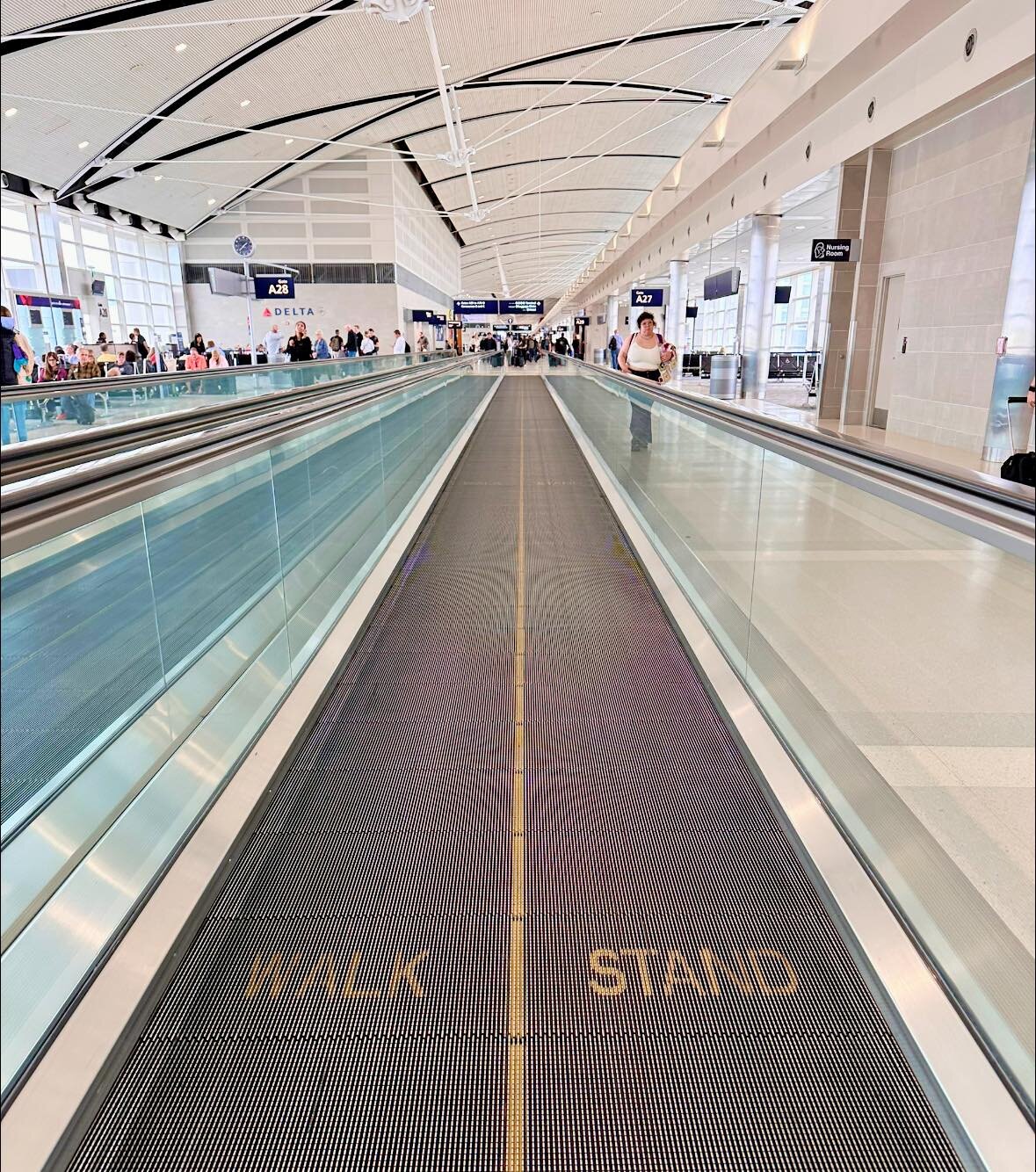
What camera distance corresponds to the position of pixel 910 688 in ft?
8.26

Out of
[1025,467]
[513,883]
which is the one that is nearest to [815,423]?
[1025,467]

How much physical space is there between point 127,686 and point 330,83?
1062 inches

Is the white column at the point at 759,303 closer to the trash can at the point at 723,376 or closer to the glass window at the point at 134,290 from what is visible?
the trash can at the point at 723,376

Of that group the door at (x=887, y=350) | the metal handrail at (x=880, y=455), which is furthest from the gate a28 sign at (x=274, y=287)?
the metal handrail at (x=880, y=455)

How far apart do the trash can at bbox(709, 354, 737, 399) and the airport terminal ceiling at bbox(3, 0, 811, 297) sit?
282 inches

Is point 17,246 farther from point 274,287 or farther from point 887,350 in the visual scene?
point 887,350

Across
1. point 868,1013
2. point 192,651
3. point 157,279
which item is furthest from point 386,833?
point 157,279

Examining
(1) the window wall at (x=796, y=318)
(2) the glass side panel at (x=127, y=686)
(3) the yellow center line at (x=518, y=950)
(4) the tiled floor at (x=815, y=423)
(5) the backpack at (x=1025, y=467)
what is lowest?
(3) the yellow center line at (x=518, y=950)

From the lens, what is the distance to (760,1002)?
6.99 feet

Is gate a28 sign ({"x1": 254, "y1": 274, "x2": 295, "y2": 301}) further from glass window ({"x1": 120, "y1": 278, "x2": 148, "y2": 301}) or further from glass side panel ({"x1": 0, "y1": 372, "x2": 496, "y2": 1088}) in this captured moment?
glass side panel ({"x1": 0, "y1": 372, "x2": 496, "y2": 1088})

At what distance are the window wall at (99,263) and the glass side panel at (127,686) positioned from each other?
25.9 m

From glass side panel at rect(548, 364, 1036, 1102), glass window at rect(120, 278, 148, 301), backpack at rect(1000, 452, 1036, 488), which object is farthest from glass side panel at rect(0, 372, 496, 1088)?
glass window at rect(120, 278, 148, 301)

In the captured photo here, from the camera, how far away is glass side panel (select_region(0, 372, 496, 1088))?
195 centimetres

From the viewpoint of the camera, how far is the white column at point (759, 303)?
834 inches
